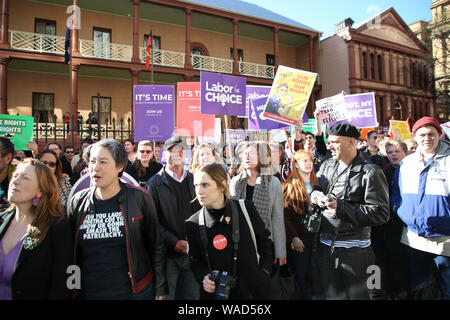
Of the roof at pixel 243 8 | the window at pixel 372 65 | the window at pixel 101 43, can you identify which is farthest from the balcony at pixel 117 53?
the window at pixel 372 65

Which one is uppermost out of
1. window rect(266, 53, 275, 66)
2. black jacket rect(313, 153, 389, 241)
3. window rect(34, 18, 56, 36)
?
window rect(266, 53, 275, 66)

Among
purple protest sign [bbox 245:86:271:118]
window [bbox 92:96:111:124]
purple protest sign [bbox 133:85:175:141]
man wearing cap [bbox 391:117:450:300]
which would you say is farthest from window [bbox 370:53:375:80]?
man wearing cap [bbox 391:117:450:300]

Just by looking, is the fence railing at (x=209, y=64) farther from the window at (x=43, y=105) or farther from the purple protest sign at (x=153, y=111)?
the purple protest sign at (x=153, y=111)

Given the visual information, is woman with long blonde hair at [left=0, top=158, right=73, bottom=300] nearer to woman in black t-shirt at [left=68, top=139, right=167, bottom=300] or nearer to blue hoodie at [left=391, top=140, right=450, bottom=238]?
woman in black t-shirt at [left=68, top=139, right=167, bottom=300]

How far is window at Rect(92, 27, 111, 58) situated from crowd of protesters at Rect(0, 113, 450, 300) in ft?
43.5

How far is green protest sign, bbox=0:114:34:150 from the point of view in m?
5.00

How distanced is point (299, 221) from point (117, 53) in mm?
14951

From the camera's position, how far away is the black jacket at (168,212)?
292 centimetres

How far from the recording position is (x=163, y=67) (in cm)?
1572

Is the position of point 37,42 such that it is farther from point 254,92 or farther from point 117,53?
point 254,92

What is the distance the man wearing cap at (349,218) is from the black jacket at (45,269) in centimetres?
210

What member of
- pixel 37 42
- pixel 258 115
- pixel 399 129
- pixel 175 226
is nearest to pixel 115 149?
pixel 175 226

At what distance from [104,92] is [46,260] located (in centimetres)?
1644
